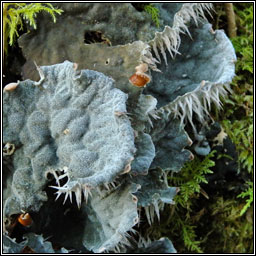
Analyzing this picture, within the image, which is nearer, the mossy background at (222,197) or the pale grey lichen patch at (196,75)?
the pale grey lichen patch at (196,75)

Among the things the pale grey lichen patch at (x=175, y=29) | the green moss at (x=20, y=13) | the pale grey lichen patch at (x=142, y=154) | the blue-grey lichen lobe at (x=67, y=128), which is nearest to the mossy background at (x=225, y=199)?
the pale grey lichen patch at (x=175, y=29)

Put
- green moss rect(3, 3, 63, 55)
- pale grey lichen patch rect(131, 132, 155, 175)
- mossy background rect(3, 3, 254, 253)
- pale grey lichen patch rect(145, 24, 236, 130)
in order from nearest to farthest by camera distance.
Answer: pale grey lichen patch rect(131, 132, 155, 175) → green moss rect(3, 3, 63, 55) → pale grey lichen patch rect(145, 24, 236, 130) → mossy background rect(3, 3, 254, 253)

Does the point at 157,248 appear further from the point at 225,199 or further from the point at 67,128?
the point at 67,128

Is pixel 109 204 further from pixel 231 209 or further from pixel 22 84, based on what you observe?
pixel 231 209

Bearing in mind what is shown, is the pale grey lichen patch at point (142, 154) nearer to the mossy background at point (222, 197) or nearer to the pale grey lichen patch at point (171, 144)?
the pale grey lichen patch at point (171, 144)

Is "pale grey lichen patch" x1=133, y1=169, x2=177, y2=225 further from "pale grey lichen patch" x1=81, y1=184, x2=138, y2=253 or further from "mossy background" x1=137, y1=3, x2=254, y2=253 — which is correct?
"mossy background" x1=137, y1=3, x2=254, y2=253

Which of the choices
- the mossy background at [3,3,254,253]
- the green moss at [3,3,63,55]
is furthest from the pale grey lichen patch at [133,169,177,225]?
the green moss at [3,3,63,55]
